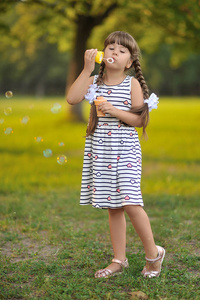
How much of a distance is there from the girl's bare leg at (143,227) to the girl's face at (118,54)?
0.99 meters

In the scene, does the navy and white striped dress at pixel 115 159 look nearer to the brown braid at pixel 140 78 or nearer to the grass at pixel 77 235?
the brown braid at pixel 140 78

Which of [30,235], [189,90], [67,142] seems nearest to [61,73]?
[189,90]

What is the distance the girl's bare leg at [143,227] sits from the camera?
3400 millimetres

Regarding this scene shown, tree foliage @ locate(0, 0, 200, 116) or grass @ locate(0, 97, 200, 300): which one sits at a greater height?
tree foliage @ locate(0, 0, 200, 116)

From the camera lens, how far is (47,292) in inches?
126

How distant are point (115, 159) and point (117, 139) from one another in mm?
139

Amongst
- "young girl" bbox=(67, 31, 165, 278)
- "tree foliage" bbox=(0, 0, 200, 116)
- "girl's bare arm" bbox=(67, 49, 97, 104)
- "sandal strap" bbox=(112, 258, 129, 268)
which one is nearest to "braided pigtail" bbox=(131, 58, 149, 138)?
"young girl" bbox=(67, 31, 165, 278)

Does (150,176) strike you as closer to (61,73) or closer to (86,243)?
(86,243)

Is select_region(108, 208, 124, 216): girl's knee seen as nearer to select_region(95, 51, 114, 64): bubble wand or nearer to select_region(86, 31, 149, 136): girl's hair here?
select_region(86, 31, 149, 136): girl's hair

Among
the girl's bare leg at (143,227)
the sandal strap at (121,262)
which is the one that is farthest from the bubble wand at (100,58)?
the sandal strap at (121,262)

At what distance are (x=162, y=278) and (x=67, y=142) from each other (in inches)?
382

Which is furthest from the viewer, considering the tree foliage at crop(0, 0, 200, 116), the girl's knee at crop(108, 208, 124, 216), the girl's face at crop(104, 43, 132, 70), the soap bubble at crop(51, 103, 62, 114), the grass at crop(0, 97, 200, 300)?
the tree foliage at crop(0, 0, 200, 116)

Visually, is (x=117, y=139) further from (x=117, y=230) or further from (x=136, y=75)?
(x=117, y=230)

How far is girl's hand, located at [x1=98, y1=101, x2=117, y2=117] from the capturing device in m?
3.35
